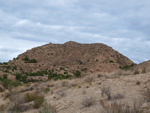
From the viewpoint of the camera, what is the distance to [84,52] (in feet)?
236

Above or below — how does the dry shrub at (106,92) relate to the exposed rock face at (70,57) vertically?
below

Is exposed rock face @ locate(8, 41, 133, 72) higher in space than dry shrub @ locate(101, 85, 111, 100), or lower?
higher

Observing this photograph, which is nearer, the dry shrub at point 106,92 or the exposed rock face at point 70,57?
the dry shrub at point 106,92

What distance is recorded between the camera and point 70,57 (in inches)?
2781

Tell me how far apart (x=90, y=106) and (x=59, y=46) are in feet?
251

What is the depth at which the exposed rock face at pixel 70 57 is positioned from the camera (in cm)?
6244

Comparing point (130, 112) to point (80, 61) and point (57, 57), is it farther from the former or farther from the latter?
point (57, 57)

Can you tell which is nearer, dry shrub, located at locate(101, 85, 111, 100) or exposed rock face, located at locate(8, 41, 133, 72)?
dry shrub, located at locate(101, 85, 111, 100)

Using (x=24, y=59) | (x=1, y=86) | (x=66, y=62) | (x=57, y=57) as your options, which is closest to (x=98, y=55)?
(x=66, y=62)

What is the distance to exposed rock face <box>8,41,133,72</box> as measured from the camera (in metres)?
62.4

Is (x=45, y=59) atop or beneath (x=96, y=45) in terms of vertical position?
beneath

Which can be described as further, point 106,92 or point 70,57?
point 70,57

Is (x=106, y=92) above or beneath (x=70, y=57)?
beneath

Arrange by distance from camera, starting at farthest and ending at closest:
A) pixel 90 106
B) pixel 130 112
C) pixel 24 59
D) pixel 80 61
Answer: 1. pixel 24 59
2. pixel 80 61
3. pixel 90 106
4. pixel 130 112
